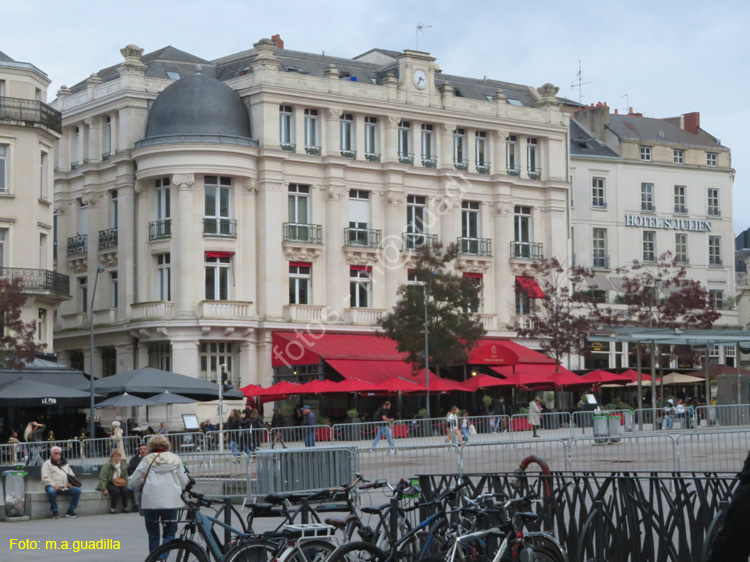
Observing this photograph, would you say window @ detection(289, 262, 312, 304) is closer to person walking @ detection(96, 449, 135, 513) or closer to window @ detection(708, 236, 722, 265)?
window @ detection(708, 236, 722, 265)

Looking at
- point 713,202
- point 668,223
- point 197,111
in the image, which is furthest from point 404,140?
point 713,202

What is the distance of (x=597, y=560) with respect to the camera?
476 inches

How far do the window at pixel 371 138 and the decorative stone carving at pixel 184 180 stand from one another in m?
8.39

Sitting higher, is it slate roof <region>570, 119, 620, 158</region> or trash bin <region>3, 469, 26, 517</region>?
slate roof <region>570, 119, 620, 158</region>

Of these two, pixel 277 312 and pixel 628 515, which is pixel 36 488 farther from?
pixel 277 312

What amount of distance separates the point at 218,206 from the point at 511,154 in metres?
15.3

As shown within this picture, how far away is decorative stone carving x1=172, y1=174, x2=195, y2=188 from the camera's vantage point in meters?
51.9

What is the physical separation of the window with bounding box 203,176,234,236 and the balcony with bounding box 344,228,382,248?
5326 millimetres

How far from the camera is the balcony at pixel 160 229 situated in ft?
172

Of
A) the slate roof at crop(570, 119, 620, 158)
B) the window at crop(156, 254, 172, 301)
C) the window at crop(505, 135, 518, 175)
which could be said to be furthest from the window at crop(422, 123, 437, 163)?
the window at crop(156, 254, 172, 301)

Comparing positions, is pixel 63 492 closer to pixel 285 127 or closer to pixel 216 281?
pixel 216 281

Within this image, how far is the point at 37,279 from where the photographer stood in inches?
1818

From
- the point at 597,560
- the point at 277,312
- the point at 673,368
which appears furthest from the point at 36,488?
the point at 673,368

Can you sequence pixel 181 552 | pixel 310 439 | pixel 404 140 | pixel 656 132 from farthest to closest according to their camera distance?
pixel 656 132 < pixel 404 140 < pixel 310 439 < pixel 181 552
